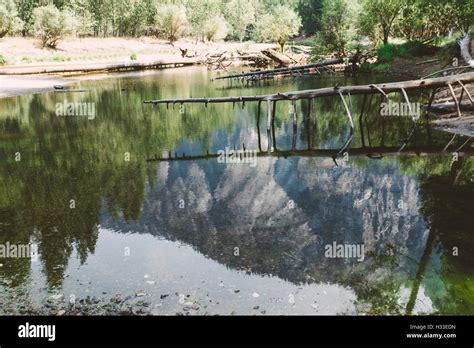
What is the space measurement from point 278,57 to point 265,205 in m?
52.8

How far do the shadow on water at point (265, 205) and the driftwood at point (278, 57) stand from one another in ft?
131

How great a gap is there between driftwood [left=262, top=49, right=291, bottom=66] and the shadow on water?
40.0m

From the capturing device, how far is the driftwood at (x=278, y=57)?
62938mm

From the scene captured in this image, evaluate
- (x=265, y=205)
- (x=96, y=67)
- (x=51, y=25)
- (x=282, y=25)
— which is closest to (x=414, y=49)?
(x=282, y=25)

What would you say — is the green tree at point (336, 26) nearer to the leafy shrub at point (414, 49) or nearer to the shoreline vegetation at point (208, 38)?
the shoreline vegetation at point (208, 38)

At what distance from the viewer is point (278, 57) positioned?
6359 cm

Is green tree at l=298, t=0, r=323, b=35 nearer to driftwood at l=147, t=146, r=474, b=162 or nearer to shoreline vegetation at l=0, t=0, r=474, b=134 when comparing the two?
shoreline vegetation at l=0, t=0, r=474, b=134

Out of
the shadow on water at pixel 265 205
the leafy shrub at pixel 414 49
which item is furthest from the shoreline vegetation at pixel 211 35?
the shadow on water at pixel 265 205

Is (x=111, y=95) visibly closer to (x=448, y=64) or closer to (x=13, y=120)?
(x=13, y=120)

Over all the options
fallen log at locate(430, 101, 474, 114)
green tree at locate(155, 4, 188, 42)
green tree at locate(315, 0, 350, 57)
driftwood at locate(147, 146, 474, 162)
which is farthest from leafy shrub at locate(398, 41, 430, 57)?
green tree at locate(155, 4, 188, 42)

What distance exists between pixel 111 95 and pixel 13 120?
1265 cm

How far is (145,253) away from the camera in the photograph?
11.2m

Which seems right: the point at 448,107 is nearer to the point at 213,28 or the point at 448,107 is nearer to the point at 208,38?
the point at 213,28

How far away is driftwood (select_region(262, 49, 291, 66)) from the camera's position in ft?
206
